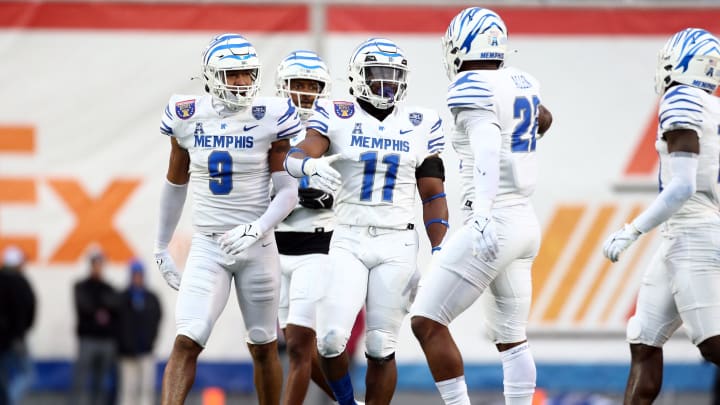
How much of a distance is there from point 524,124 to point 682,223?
1181 millimetres

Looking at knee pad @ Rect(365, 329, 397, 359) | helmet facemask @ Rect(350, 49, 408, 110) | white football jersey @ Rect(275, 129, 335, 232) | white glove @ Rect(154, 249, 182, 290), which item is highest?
helmet facemask @ Rect(350, 49, 408, 110)

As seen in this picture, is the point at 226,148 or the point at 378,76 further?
the point at 378,76

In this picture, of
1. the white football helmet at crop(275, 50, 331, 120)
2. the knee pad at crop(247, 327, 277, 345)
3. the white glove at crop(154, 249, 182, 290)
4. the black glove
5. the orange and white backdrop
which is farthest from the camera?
the orange and white backdrop

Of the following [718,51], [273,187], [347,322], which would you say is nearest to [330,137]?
[273,187]

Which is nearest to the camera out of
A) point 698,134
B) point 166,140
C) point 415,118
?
point 698,134

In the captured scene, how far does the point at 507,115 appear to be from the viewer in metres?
6.70

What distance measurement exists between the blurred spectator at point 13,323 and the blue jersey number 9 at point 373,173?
21.3 ft

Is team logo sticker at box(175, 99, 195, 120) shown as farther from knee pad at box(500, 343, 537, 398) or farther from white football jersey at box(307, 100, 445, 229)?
knee pad at box(500, 343, 537, 398)

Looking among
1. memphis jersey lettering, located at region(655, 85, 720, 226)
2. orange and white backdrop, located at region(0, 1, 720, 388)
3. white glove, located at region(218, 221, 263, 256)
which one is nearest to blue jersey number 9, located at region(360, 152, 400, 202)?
white glove, located at region(218, 221, 263, 256)

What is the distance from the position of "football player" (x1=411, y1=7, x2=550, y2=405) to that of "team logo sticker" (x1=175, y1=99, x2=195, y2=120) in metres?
1.50

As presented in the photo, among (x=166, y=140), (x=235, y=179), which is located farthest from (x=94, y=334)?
(x=235, y=179)

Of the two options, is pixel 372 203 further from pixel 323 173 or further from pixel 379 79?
pixel 379 79

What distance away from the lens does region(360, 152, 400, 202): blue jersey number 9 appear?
7.39 m

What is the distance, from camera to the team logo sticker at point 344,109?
7473 mm
